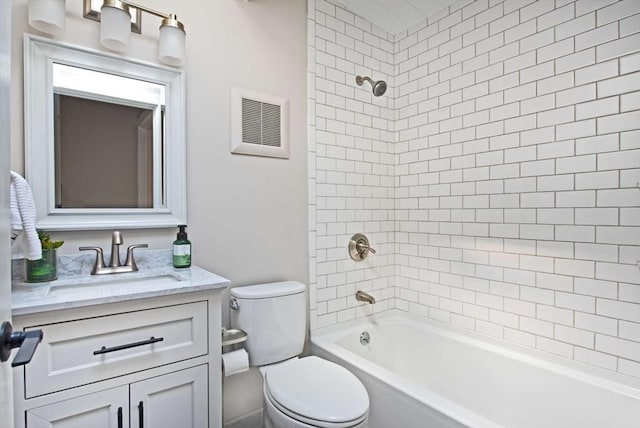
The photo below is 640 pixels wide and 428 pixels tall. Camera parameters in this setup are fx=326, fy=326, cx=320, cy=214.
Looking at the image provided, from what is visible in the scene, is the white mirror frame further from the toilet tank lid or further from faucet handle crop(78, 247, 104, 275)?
the toilet tank lid

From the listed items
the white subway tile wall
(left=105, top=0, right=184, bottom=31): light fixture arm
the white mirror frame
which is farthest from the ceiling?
the white mirror frame

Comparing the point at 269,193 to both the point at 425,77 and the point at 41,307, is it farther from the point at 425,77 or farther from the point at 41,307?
the point at 425,77

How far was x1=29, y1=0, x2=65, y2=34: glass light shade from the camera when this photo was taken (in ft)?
4.00

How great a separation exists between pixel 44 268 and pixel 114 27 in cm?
100

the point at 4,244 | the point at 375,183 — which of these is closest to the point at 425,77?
the point at 375,183

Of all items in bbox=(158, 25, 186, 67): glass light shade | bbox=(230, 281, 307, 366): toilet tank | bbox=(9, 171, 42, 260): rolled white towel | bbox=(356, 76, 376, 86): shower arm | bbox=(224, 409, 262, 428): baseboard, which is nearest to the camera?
bbox=(9, 171, 42, 260): rolled white towel

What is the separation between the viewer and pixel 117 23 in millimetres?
1350

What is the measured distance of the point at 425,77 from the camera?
2246 mm

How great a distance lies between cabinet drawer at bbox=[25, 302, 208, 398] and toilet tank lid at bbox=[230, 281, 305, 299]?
40 cm

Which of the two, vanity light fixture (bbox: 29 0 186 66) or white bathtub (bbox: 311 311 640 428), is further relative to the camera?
white bathtub (bbox: 311 311 640 428)

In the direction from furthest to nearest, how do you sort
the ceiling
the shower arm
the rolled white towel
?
1. the shower arm
2. the ceiling
3. the rolled white towel

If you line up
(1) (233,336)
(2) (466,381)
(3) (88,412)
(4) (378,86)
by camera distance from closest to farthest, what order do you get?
(3) (88,412) → (1) (233,336) → (2) (466,381) → (4) (378,86)

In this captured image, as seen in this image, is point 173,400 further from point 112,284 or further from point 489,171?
point 489,171

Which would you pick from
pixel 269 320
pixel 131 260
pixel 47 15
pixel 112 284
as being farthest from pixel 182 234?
pixel 47 15
